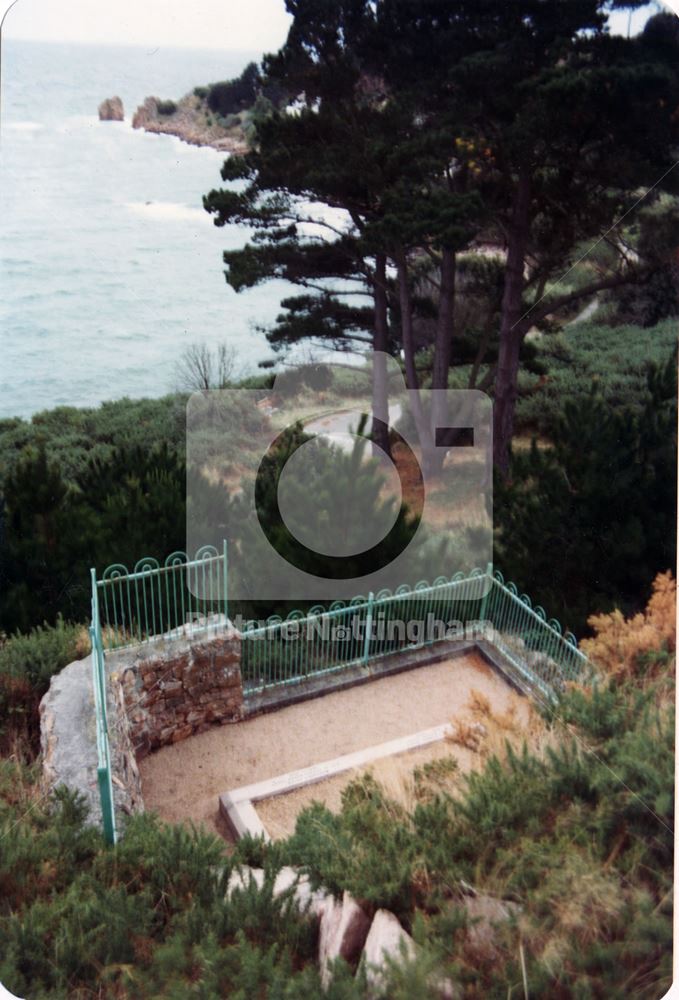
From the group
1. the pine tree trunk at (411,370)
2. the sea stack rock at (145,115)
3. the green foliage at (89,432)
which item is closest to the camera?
the sea stack rock at (145,115)

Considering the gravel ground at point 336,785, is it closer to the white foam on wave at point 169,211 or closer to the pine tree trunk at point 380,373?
the pine tree trunk at point 380,373

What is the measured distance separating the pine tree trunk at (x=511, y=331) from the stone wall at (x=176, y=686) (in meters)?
2.18

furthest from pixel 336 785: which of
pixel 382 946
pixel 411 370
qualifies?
pixel 411 370

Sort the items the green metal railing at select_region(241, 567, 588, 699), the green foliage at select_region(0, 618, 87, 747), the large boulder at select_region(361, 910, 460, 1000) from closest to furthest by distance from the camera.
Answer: the large boulder at select_region(361, 910, 460, 1000) < the green foliage at select_region(0, 618, 87, 747) < the green metal railing at select_region(241, 567, 588, 699)

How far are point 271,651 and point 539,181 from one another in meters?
3.06

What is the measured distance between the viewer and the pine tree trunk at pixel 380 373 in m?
5.17

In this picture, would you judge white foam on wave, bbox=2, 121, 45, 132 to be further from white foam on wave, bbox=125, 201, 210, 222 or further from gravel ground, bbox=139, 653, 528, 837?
gravel ground, bbox=139, 653, 528, 837

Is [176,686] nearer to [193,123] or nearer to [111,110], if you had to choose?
[193,123]

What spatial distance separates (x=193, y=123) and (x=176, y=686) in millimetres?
3122

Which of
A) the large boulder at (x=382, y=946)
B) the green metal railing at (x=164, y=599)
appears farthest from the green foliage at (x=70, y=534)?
the large boulder at (x=382, y=946)

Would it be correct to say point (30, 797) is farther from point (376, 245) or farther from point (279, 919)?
point (376, 245)

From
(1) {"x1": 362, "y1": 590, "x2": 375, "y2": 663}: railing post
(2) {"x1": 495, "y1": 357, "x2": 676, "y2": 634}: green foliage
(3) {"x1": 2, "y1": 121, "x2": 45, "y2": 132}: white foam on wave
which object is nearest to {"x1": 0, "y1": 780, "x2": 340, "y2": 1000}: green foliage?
(1) {"x1": 362, "y1": 590, "x2": 375, "y2": 663}: railing post

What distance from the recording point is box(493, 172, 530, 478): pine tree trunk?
4797 millimetres

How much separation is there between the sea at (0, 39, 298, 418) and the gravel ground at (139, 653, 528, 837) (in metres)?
2.19
